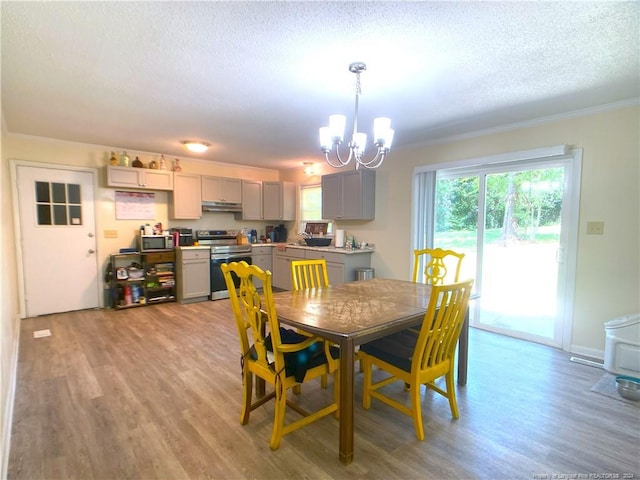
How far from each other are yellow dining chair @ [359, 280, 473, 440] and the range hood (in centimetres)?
416

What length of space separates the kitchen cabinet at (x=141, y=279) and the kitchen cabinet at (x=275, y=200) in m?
1.91

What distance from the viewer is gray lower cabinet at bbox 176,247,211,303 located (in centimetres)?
493

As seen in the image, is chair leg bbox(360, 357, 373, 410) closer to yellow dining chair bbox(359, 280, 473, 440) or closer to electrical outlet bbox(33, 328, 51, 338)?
yellow dining chair bbox(359, 280, 473, 440)

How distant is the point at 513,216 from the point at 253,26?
3.28m

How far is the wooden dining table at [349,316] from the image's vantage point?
1.71 meters

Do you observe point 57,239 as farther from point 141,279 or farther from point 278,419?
point 278,419

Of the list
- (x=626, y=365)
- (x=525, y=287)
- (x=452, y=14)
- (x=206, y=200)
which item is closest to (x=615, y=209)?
(x=525, y=287)

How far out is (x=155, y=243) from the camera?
15.8ft

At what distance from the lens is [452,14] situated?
5.37ft

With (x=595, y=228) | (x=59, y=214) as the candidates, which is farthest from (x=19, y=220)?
(x=595, y=228)

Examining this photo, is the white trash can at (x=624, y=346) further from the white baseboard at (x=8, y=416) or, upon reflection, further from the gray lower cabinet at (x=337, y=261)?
the white baseboard at (x=8, y=416)

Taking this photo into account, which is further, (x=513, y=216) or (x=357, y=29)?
(x=513, y=216)

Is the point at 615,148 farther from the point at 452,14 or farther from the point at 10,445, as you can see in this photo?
the point at 10,445

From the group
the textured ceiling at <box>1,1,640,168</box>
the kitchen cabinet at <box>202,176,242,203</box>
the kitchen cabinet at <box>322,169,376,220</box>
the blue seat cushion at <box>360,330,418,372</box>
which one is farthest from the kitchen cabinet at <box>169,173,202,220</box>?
the blue seat cushion at <box>360,330,418,372</box>
